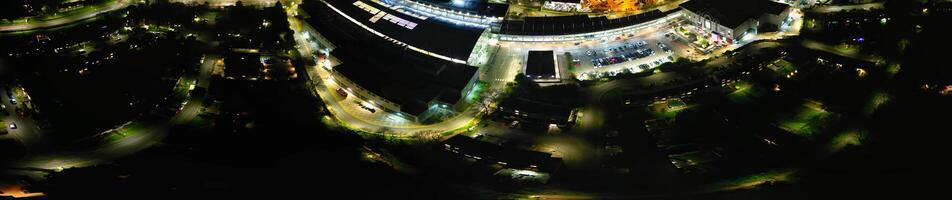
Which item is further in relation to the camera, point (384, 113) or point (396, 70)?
point (396, 70)

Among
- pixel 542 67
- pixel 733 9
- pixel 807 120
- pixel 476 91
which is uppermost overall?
pixel 733 9

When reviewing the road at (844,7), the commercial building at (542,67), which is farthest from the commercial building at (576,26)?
the road at (844,7)

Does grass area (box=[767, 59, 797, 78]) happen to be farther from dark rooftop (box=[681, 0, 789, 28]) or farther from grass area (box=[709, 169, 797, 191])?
grass area (box=[709, 169, 797, 191])

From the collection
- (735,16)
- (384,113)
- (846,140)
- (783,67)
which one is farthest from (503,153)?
(735,16)

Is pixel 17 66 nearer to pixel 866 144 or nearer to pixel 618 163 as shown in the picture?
pixel 618 163

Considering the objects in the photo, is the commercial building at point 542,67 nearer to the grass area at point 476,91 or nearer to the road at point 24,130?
the grass area at point 476,91

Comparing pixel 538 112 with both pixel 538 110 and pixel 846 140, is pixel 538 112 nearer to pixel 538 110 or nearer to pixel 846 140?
pixel 538 110

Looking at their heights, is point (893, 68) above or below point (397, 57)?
below

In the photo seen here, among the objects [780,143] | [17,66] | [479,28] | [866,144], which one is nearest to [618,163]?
[780,143]
